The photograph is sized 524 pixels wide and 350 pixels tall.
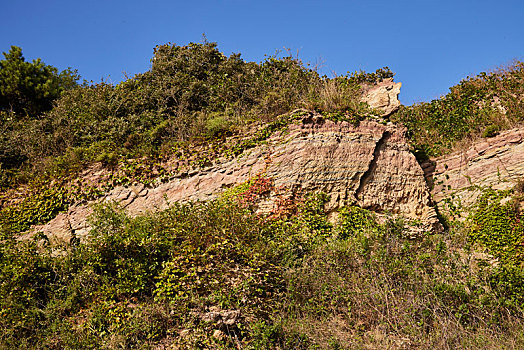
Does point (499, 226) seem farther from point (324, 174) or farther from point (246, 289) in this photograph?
point (246, 289)

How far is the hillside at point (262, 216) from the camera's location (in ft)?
21.4

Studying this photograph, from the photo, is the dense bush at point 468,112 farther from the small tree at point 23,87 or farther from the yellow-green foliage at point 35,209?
the small tree at point 23,87

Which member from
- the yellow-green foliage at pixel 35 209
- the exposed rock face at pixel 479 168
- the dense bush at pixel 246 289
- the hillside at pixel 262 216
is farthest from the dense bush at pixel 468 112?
the yellow-green foliage at pixel 35 209

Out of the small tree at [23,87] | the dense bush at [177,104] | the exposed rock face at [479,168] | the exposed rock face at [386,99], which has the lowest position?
the exposed rock face at [479,168]

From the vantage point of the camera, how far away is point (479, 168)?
1085 centimetres

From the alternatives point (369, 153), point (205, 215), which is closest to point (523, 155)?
point (369, 153)

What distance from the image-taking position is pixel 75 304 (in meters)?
7.35

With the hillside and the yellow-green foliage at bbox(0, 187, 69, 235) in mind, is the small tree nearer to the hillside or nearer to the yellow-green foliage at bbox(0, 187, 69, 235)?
the hillside

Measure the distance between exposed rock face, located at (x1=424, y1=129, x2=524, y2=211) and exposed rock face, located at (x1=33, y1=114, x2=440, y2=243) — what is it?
118 cm

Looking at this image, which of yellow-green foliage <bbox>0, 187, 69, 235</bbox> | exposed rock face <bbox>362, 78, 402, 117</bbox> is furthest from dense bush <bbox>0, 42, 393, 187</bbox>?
yellow-green foliage <bbox>0, 187, 69, 235</bbox>

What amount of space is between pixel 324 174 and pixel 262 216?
6.75ft

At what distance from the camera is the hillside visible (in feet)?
21.4

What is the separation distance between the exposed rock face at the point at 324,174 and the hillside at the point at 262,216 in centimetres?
5

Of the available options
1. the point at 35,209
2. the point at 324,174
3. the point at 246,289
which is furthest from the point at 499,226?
the point at 35,209
